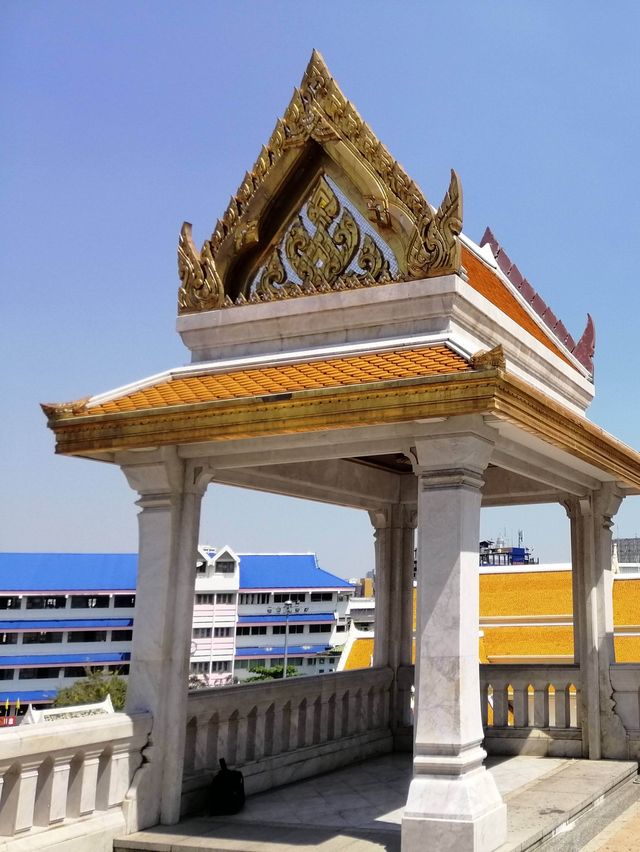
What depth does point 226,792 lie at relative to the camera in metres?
6.84

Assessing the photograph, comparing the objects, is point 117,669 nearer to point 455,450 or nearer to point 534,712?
point 534,712

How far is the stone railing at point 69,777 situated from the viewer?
211 inches

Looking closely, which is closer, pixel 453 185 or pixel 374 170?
pixel 453 185

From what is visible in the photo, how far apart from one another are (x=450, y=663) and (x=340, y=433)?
1.85 metres

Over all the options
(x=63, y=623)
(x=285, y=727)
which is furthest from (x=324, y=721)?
(x=63, y=623)

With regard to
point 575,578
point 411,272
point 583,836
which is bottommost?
point 583,836

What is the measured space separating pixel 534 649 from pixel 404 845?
17.2 metres

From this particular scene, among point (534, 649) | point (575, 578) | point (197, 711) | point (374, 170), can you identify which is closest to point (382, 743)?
point (575, 578)

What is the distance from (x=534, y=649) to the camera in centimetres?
2172

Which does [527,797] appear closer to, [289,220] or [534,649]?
[289,220]

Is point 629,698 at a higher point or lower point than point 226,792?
higher

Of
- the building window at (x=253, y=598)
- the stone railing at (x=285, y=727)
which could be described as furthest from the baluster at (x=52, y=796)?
the building window at (x=253, y=598)

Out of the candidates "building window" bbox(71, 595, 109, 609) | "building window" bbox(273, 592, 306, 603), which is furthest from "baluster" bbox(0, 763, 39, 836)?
"building window" bbox(273, 592, 306, 603)

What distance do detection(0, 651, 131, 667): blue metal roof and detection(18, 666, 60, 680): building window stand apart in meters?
0.81
